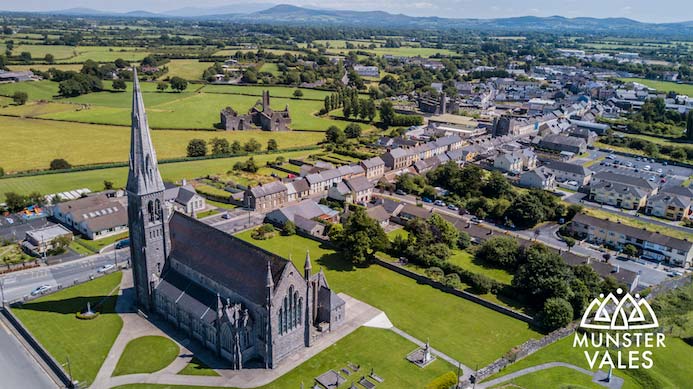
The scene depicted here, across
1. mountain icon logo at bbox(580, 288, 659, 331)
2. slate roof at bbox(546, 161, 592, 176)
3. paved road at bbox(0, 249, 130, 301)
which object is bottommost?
paved road at bbox(0, 249, 130, 301)

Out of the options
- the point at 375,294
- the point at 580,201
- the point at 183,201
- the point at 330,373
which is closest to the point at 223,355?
the point at 330,373

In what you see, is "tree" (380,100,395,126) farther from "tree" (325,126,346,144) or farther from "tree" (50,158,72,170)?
"tree" (50,158,72,170)

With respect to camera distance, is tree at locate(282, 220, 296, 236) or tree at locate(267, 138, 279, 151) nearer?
tree at locate(282, 220, 296, 236)

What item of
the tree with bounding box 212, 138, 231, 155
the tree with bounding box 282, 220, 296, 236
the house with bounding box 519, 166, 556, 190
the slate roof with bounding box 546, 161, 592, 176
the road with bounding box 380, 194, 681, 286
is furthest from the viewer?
the tree with bounding box 212, 138, 231, 155

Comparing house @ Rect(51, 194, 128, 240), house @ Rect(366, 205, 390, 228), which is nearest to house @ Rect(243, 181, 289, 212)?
house @ Rect(366, 205, 390, 228)

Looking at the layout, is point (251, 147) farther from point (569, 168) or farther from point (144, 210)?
point (144, 210)

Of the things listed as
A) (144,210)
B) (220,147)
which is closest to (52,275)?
(144,210)
